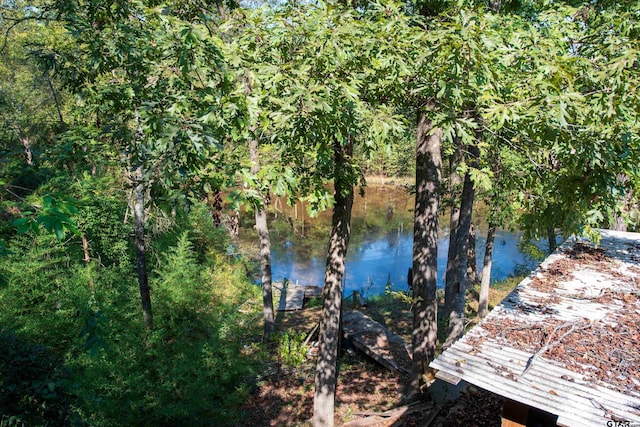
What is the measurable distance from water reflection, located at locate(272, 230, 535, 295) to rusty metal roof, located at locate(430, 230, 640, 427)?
52.7ft

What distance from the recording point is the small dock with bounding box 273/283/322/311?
719 inches

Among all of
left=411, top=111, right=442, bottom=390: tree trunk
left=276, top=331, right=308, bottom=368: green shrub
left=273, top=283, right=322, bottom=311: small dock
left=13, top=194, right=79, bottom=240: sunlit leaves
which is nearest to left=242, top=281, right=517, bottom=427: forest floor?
left=276, top=331, right=308, bottom=368: green shrub

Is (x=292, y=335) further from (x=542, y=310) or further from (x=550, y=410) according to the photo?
(x=550, y=410)

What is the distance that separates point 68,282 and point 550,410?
471 inches

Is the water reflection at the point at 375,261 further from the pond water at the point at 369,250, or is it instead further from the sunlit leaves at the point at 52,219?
the sunlit leaves at the point at 52,219

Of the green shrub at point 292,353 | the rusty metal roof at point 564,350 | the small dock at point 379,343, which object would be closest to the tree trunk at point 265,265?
the green shrub at point 292,353

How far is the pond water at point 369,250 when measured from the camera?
80.1 ft

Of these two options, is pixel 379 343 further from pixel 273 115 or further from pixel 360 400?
pixel 273 115

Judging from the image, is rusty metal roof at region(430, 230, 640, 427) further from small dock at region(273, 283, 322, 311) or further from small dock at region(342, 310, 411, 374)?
small dock at region(273, 283, 322, 311)

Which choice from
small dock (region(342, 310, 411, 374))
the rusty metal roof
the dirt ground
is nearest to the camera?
the rusty metal roof

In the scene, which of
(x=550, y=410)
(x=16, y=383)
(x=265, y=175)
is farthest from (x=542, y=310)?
(x=16, y=383)

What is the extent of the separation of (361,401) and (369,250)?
19.7 meters

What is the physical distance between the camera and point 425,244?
28.5ft

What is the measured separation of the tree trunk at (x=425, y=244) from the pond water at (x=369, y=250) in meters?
11.0
